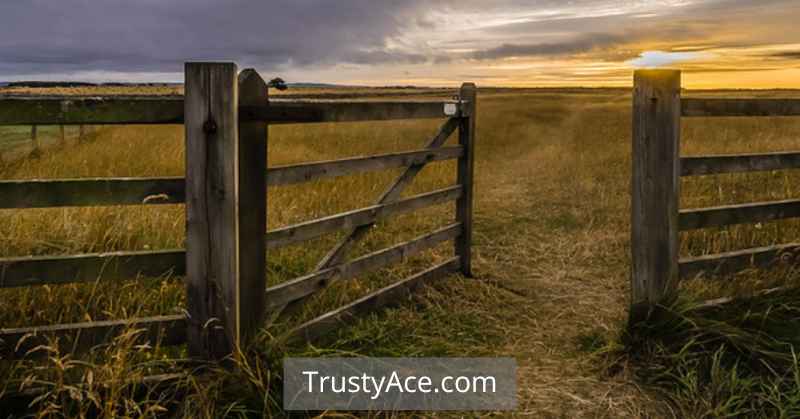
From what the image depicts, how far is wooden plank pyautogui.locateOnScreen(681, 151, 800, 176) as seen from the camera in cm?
449

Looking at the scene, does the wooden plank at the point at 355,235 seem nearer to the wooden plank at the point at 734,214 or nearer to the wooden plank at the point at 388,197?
the wooden plank at the point at 388,197

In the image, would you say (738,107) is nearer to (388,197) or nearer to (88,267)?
(388,197)

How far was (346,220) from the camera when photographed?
15.8 ft

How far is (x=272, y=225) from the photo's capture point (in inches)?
275

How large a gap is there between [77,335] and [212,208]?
90 cm

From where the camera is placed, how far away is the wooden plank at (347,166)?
13.6ft

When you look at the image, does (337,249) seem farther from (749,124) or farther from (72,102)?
(749,124)

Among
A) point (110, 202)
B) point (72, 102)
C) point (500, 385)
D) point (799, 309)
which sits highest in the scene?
point (72, 102)

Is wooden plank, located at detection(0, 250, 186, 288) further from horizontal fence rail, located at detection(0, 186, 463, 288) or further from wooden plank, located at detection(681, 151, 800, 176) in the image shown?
wooden plank, located at detection(681, 151, 800, 176)

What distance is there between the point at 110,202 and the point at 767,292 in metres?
4.22

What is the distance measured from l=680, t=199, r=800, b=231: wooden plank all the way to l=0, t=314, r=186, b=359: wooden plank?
3.43 metres

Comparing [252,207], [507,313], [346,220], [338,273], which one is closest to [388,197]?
[346,220]

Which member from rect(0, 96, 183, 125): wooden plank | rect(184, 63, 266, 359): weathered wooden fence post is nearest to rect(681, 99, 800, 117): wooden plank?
rect(184, 63, 266, 359): weathered wooden fence post

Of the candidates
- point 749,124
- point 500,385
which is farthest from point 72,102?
point 749,124
